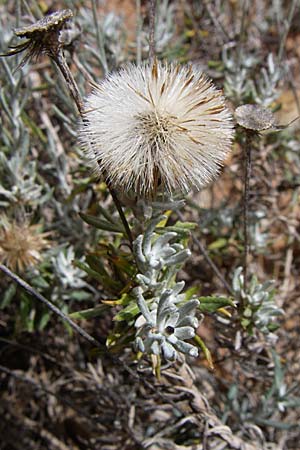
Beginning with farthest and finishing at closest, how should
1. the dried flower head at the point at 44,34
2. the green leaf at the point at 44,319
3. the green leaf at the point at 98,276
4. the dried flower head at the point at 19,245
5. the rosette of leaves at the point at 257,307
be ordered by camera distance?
the green leaf at the point at 44,319
the dried flower head at the point at 19,245
the rosette of leaves at the point at 257,307
the green leaf at the point at 98,276
the dried flower head at the point at 44,34

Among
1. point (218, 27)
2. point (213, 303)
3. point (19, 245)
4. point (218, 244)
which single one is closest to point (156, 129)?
point (213, 303)

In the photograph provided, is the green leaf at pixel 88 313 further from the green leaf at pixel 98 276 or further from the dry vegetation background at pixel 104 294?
the dry vegetation background at pixel 104 294

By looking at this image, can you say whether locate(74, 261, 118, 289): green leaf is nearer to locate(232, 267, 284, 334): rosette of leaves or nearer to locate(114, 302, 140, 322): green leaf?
locate(114, 302, 140, 322): green leaf

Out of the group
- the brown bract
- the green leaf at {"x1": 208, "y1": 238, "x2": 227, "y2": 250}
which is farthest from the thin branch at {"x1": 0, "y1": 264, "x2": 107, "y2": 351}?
the green leaf at {"x1": 208, "y1": 238, "x2": 227, "y2": 250}

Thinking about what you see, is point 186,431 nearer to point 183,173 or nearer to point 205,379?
point 205,379

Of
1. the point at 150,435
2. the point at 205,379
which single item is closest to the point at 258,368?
the point at 205,379

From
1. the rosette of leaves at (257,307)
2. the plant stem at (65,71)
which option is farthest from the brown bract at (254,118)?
the rosette of leaves at (257,307)
